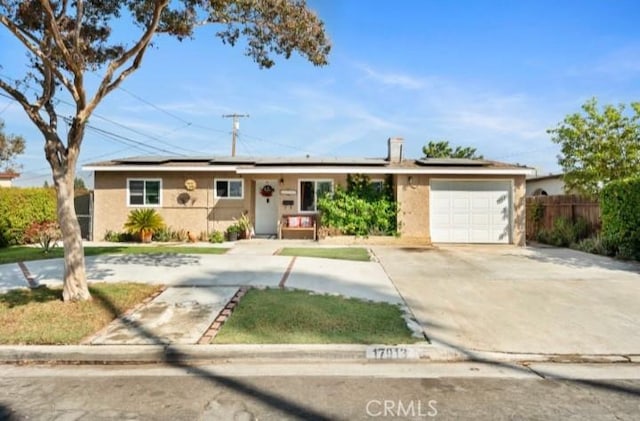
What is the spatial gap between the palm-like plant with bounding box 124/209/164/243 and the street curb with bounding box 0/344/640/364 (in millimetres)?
11390

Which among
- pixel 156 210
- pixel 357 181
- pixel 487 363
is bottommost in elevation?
pixel 487 363

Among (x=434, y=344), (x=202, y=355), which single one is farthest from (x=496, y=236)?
(x=202, y=355)

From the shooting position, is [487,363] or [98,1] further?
[98,1]

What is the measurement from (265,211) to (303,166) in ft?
9.13

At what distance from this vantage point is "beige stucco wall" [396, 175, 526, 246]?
614 inches

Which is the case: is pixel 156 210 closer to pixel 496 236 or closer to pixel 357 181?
pixel 357 181

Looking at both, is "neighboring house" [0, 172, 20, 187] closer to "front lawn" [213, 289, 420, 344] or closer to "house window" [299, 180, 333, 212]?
"house window" [299, 180, 333, 212]

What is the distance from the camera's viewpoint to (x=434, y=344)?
496 centimetres

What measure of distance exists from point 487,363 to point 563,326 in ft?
6.07

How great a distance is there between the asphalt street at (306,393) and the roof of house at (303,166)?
1148 centimetres

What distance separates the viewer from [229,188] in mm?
16891

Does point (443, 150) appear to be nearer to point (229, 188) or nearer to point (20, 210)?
point (229, 188)

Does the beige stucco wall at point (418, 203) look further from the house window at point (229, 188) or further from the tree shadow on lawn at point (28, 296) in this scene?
the tree shadow on lawn at point (28, 296)

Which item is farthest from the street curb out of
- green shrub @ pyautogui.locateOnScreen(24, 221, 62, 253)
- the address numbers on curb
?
green shrub @ pyautogui.locateOnScreen(24, 221, 62, 253)
